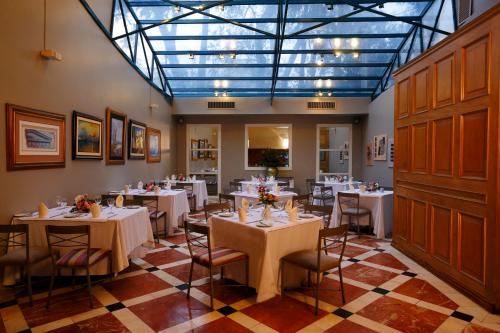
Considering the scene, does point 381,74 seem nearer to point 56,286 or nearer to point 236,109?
point 236,109

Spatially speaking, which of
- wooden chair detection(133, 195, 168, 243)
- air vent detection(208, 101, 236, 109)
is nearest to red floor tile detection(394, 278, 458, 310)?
wooden chair detection(133, 195, 168, 243)

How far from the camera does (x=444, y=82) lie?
3824 mm

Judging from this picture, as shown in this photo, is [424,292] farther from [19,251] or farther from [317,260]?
[19,251]

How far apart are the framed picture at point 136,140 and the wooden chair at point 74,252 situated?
11.4 ft

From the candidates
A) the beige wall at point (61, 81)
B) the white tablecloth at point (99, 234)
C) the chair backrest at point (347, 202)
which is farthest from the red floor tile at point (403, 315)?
the beige wall at point (61, 81)

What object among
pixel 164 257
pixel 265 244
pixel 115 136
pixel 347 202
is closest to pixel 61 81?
pixel 115 136

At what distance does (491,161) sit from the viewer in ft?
10.0

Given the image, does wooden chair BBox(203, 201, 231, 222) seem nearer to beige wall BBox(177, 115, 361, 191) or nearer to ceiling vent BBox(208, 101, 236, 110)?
ceiling vent BBox(208, 101, 236, 110)

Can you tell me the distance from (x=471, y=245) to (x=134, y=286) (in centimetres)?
361

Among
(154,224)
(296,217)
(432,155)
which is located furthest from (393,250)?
(154,224)

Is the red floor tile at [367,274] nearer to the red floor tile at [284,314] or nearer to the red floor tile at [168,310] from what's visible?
the red floor tile at [284,314]

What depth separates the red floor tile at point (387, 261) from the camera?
14.3 feet

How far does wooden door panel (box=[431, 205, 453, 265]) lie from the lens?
369cm

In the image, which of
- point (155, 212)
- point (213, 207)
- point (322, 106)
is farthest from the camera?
point (322, 106)
